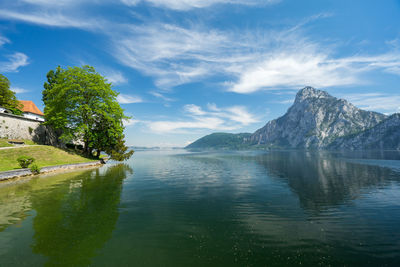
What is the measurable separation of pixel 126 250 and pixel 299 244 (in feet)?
29.0

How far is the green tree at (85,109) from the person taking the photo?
151 ft

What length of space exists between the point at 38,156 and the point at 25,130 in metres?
21.3

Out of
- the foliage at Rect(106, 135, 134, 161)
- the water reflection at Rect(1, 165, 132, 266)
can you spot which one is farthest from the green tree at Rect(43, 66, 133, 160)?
the water reflection at Rect(1, 165, 132, 266)

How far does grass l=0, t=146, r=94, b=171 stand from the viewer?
104ft

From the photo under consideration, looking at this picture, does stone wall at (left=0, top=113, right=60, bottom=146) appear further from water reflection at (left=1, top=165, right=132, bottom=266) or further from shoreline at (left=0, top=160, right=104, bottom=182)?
water reflection at (left=1, top=165, right=132, bottom=266)

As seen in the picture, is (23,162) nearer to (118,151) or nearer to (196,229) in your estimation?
(118,151)

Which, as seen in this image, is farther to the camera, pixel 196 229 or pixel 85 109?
pixel 85 109

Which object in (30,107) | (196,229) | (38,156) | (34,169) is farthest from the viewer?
(30,107)

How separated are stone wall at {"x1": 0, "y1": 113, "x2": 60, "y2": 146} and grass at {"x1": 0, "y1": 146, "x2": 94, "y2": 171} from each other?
575 inches

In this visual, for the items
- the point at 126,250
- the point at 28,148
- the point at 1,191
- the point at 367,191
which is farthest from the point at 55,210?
the point at 28,148

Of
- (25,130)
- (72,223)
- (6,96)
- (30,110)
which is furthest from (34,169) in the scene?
(30,110)

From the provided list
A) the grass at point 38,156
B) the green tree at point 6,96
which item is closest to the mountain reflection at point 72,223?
the grass at point 38,156

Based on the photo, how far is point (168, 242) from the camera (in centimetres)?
981

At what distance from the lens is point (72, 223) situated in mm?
11945
